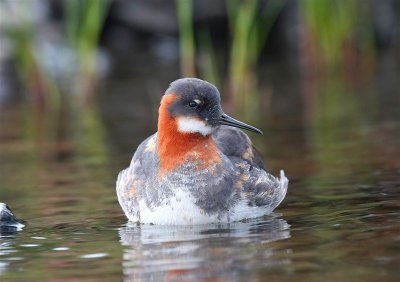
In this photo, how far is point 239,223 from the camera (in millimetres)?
8688

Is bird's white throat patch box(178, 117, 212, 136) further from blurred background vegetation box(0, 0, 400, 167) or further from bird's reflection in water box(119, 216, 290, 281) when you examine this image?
blurred background vegetation box(0, 0, 400, 167)

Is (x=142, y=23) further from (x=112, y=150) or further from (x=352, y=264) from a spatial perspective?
(x=352, y=264)

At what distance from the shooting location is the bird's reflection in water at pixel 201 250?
265 inches

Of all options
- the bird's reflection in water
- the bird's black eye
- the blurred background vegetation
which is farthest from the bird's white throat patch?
the blurred background vegetation

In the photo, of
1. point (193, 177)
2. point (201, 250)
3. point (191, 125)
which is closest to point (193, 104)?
point (191, 125)

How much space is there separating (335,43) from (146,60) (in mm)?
6545

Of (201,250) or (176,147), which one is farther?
(176,147)

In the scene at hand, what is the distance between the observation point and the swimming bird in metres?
8.66

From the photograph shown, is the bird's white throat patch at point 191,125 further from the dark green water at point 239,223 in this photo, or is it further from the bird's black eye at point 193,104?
the dark green water at point 239,223

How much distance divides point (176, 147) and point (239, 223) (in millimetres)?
837

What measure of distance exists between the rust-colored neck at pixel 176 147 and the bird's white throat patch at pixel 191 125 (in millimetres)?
33

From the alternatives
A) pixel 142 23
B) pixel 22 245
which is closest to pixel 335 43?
pixel 142 23

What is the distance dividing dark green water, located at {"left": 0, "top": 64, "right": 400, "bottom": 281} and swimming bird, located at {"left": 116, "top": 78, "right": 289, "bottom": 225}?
165 mm

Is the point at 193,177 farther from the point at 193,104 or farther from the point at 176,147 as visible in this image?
the point at 193,104
